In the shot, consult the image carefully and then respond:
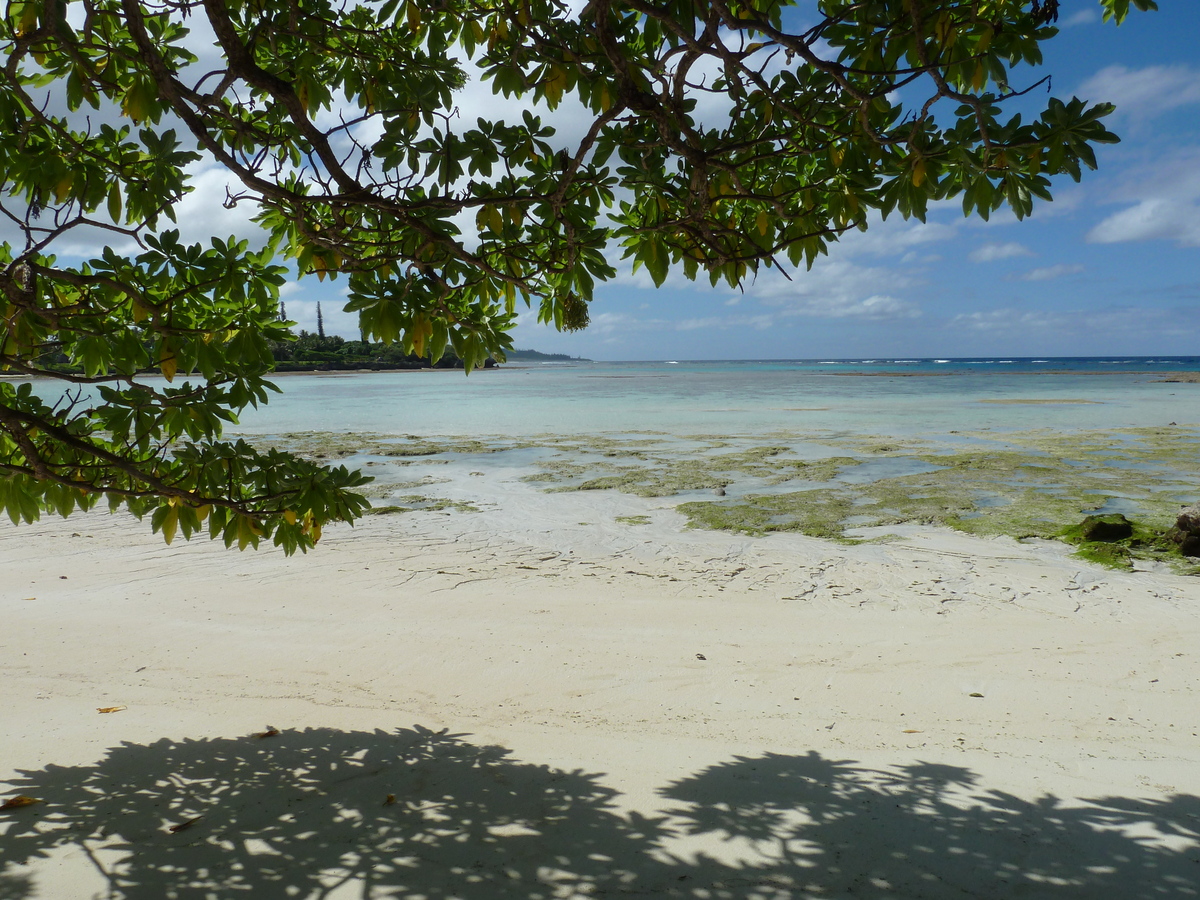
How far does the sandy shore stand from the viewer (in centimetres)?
244

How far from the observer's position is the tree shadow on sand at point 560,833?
233 cm

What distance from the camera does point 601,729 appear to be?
142 inches

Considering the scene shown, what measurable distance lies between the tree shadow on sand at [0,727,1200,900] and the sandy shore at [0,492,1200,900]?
0.01m

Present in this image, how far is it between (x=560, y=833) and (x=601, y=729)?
38.3 inches

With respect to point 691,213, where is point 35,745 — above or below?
below

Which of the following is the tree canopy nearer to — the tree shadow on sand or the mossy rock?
the tree shadow on sand

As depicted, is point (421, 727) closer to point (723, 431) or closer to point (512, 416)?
point (723, 431)

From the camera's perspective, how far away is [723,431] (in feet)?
60.2

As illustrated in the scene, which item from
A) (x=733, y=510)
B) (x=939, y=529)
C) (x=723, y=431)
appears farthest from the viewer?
(x=723, y=431)

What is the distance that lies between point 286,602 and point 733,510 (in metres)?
5.03

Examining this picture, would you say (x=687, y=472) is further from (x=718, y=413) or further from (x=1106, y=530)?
(x=718, y=413)

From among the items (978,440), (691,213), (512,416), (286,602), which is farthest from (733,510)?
(512,416)

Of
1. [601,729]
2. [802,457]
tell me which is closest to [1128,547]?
[601,729]

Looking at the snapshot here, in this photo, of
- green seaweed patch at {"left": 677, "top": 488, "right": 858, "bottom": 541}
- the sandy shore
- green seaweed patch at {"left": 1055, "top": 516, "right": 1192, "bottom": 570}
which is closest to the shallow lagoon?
green seaweed patch at {"left": 677, "top": 488, "right": 858, "bottom": 541}
